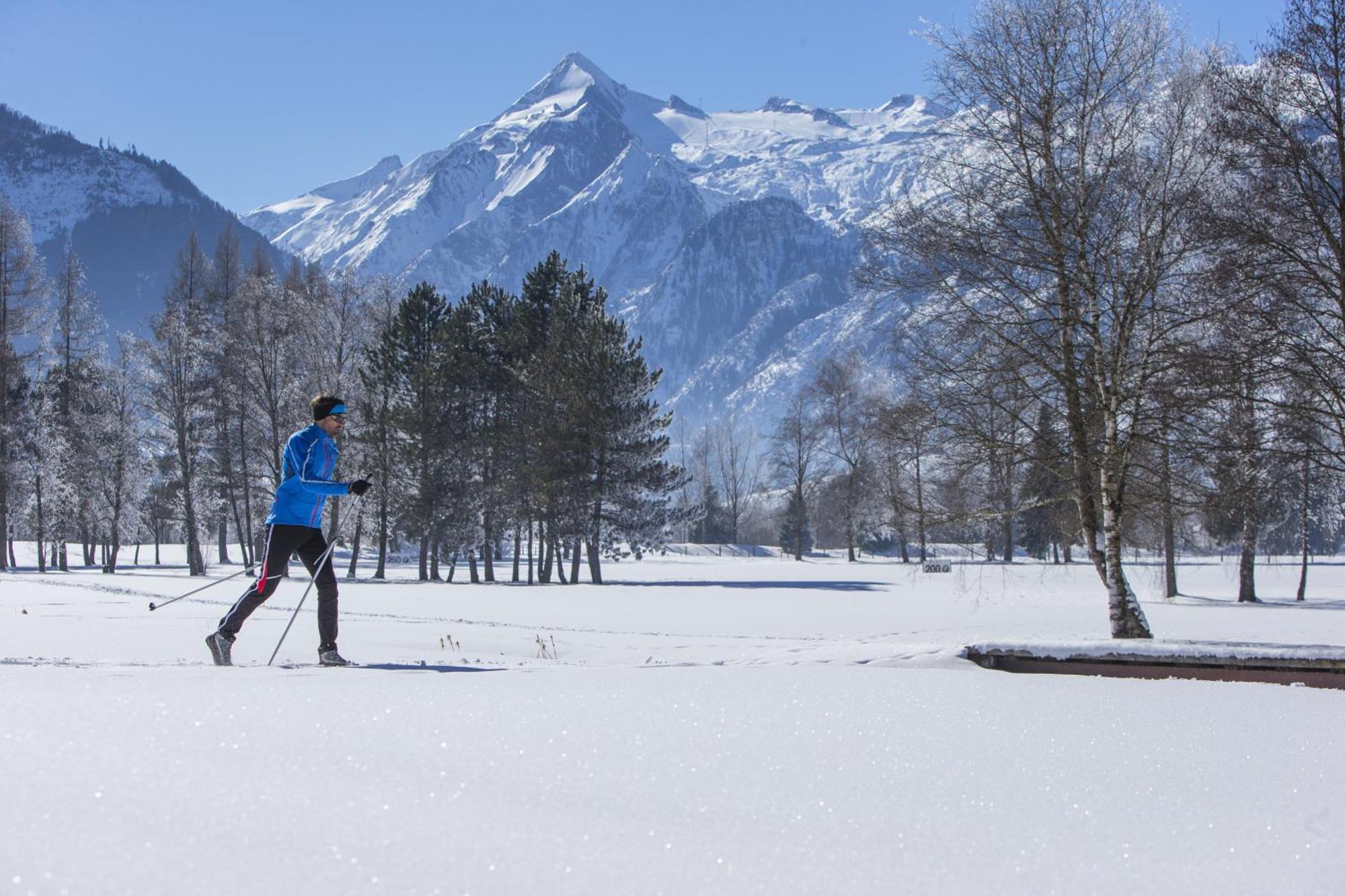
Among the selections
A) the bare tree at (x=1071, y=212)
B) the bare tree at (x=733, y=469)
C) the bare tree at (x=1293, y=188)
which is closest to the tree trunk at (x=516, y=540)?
the bare tree at (x=1071, y=212)

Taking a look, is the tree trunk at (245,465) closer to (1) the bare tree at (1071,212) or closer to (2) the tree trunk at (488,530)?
(2) the tree trunk at (488,530)

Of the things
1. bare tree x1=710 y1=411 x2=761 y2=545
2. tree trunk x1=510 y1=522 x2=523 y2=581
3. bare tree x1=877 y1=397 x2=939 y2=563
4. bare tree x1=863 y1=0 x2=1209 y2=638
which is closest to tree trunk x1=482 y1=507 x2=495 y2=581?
tree trunk x1=510 y1=522 x2=523 y2=581

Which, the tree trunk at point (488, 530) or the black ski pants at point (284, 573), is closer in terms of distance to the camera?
the black ski pants at point (284, 573)

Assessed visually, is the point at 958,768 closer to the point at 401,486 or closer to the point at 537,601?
the point at 537,601

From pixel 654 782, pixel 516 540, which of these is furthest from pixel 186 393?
pixel 654 782

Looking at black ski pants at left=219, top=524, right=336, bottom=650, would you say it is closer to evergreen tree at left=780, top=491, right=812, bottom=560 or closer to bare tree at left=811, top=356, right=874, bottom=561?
bare tree at left=811, top=356, right=874, bottom=561

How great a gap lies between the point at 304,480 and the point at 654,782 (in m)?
4.26

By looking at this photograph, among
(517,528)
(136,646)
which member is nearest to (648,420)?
(517,528)

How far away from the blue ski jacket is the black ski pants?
9 cm

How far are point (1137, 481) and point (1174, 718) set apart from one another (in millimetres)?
7357

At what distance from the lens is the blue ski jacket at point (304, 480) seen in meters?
6.06

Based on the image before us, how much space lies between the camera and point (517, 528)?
3338 centimetres

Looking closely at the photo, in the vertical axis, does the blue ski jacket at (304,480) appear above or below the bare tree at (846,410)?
below

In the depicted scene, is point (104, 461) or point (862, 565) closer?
point (104, 461)
